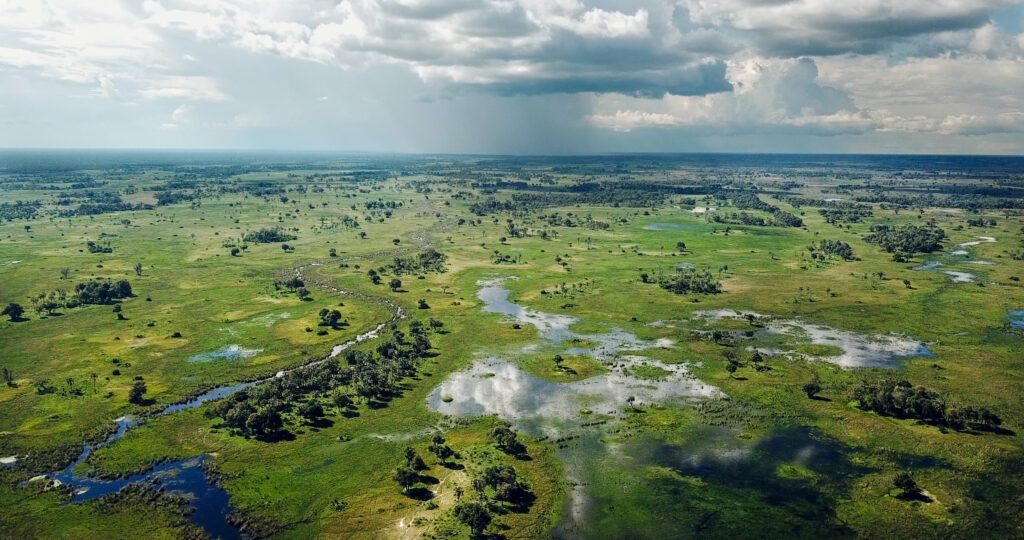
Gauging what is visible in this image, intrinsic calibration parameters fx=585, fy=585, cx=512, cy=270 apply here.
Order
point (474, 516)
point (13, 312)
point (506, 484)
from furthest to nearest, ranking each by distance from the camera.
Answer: point (13, 312) → point (506, 484) → point (474, 516)

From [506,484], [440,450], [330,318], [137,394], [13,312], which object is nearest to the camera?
[506,484]

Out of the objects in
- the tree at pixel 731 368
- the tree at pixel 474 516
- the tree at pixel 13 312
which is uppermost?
the tree at pixel 13 312

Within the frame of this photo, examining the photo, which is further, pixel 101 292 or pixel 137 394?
pixel 101 292

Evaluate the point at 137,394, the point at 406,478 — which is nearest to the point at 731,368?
the point at 406,478

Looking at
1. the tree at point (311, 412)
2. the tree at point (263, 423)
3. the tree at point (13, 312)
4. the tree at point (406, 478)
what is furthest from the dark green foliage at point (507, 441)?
the tree at point (13, 312)

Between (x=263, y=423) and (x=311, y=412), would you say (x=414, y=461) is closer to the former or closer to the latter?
(x=311, y=412)

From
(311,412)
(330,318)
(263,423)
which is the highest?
(330,318)

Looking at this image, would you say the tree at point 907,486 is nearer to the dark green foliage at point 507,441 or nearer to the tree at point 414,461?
the dark green foliage at point 507,441

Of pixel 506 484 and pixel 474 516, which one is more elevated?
pixel 506 484
